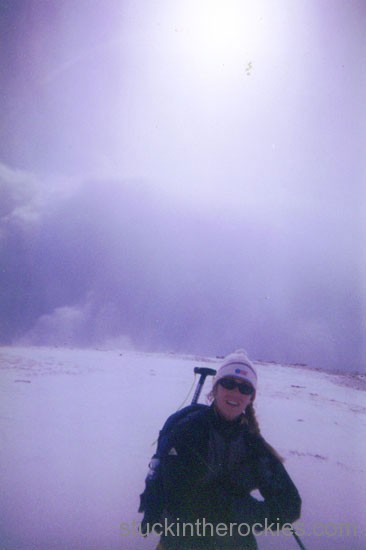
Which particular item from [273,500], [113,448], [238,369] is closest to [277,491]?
[273,500]

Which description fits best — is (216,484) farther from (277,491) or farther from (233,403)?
(233,403)

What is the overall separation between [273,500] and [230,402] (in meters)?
0.57

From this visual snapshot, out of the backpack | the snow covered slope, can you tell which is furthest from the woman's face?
the snow covered slope

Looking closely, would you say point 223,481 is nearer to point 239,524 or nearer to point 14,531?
point 239,524

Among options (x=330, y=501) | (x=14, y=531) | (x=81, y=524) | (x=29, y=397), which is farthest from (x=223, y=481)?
(x=29, y=397)

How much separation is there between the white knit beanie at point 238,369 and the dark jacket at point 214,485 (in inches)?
11.7

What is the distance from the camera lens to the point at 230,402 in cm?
203

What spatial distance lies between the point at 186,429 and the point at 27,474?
101 inches

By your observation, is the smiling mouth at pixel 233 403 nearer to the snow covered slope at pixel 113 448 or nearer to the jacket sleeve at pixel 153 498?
the jacket sleeve at pixel 153 498

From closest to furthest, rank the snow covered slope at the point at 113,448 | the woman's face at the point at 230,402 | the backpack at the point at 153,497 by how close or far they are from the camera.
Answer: the backpack at the point at 153,497, the woman's face at the point at 230,402, the snow covered slope at the point at 113,448

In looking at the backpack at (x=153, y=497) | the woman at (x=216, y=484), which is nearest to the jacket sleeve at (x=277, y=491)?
the woman at (x=216, y=484)

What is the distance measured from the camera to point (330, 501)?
139 inches

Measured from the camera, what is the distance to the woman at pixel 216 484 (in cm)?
182

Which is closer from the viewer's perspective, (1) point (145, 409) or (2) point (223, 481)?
(2) point (223, 481)
